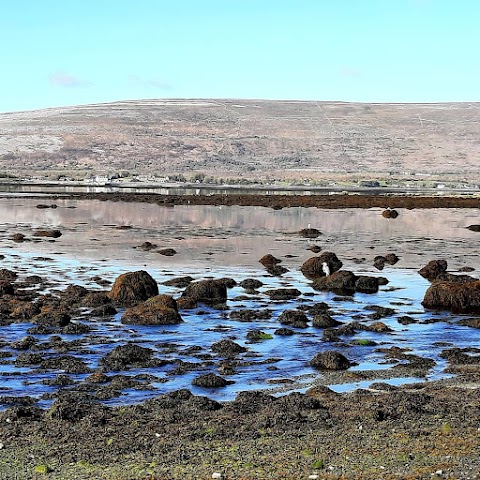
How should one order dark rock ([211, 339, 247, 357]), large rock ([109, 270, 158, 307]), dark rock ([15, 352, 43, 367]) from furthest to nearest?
large rock ([109, 270, 158, 307]) < dark rock ([211, 339, 247, 357]) < dark rock ([15, 352, 43, 367])

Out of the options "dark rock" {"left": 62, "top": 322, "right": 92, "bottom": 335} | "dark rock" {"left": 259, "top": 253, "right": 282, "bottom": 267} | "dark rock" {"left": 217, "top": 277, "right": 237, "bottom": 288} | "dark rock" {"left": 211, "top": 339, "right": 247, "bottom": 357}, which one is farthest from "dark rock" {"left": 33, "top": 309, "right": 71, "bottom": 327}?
"dark rock" {"left": 259, "top": 253, "right": 282, "bottom": 267}

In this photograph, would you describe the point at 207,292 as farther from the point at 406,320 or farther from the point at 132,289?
the point at 406,320

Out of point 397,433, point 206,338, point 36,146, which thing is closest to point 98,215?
point 206,338

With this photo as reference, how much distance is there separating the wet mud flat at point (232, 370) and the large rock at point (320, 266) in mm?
93

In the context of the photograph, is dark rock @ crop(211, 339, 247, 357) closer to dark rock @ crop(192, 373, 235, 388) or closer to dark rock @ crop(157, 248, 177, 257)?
dark rock @ crop(192, 373, 235, 388)

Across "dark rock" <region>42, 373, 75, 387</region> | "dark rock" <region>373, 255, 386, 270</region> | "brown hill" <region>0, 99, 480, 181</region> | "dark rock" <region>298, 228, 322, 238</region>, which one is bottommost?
"dark rock" <region>298, 228, 322, 238</region>

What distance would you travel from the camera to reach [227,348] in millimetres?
19703

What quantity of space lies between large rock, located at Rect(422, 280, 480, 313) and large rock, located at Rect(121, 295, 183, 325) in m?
7.92

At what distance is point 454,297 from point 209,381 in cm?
1241

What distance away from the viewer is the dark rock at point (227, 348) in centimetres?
1947

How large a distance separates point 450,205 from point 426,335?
72773 mm

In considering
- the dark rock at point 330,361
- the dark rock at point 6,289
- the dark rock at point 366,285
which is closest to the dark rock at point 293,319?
the dark rock at point 330,361

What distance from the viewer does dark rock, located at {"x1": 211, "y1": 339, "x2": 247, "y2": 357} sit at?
63.9 ft

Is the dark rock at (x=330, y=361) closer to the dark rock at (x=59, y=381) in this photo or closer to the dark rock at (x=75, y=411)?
the dark rock at (x=59, y=381)
